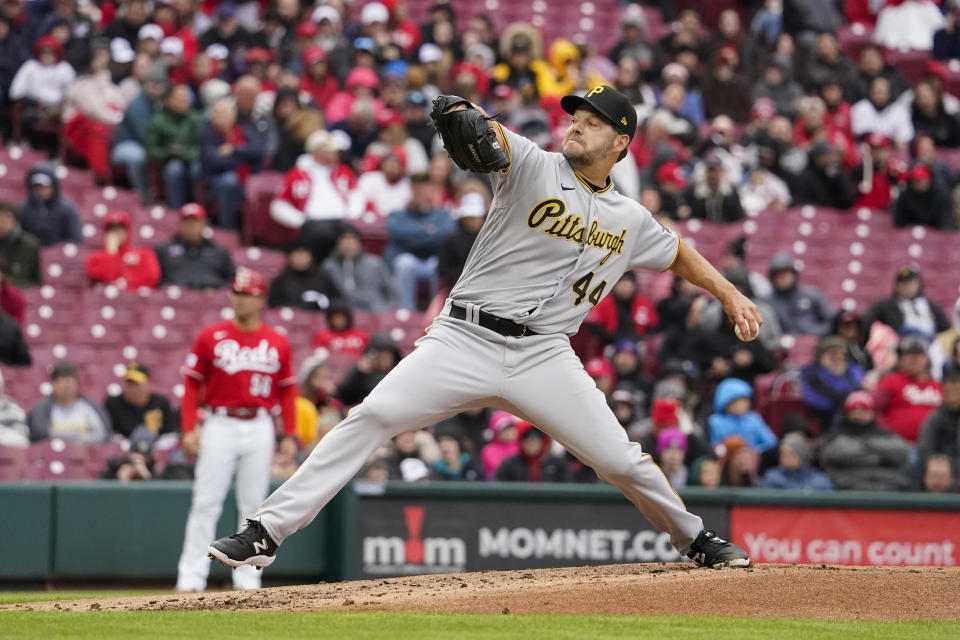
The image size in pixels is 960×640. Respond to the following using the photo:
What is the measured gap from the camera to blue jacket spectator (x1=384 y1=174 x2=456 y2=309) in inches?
551

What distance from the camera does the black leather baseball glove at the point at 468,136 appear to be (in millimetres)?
5734

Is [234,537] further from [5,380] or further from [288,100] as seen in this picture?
[288,100]

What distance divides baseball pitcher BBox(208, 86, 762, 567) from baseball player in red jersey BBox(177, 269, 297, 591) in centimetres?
358

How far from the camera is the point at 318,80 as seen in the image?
652 inches

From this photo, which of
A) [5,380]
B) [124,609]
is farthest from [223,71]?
[124,609]

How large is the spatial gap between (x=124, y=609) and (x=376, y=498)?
4.64 metres

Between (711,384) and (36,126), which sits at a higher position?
(36,126)

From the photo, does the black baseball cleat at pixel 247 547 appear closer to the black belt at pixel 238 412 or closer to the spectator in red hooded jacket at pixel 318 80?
the black belt at pixel 238 412

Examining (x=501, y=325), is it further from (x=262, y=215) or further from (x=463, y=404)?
(x=262, y=215)

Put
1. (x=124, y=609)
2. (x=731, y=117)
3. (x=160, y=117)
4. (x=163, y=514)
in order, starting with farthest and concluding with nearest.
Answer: (x=731, y=117)
(x=160, y=117)
(x=163, y=514)
(x=124, y=609)

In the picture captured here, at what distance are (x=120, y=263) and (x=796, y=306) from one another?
6330 millimetres

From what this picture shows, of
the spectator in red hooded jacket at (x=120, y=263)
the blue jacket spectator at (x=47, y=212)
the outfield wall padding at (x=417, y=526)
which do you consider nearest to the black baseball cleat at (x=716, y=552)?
the outfield wall padding at (x=417, y=526)

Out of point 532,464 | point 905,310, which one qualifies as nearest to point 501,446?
point 532,464

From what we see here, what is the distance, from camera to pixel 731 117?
18.0 metres
